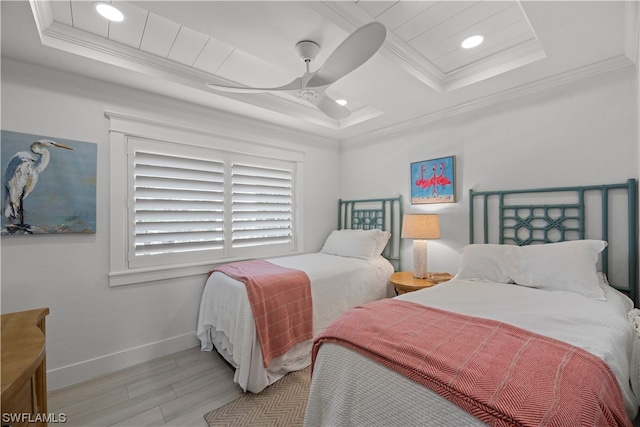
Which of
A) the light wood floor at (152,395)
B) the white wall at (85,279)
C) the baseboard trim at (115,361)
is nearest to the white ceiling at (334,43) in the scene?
the white wall at (85,279)

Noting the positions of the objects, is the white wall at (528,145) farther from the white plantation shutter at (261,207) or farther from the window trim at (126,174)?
the window trim at (126,174)

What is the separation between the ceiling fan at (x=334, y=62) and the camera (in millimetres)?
1276

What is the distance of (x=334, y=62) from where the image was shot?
146 cm

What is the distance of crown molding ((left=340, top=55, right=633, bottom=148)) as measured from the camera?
2027 mm

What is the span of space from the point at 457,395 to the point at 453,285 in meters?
1.29

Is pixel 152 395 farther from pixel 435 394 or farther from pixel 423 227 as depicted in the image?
pixel 423 227

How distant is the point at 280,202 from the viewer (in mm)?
3424

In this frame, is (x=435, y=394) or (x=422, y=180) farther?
(x=422, y=180)

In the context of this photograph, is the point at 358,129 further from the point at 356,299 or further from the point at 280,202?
the point at 356,299

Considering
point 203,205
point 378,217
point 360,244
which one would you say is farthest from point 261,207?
point 378,217

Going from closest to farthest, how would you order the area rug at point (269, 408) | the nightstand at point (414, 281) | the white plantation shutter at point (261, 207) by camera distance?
1. the area rug at point (269, 408)
2. the nightstand at point (414, 281)
3. the white plantation shutter at point (261, 207)

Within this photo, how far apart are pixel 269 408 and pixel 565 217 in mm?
2666

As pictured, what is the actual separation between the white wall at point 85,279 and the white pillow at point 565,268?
2.84 metres

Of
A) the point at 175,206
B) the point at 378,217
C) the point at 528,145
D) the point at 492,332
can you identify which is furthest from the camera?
the point at 378,217
